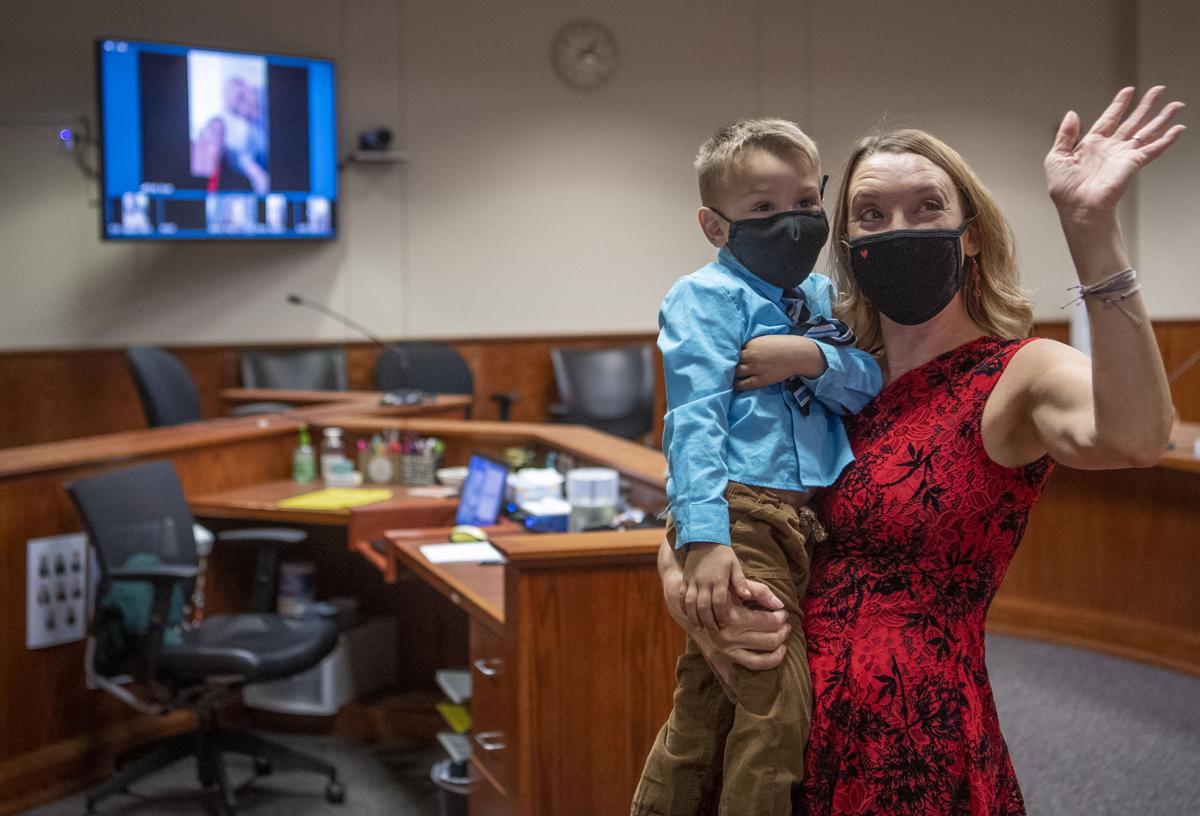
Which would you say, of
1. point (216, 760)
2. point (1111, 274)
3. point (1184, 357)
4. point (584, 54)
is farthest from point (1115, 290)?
point (1184, 357)

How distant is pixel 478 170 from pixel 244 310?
160cm

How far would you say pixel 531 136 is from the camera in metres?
7.21

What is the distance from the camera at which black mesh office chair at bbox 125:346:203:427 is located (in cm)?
486

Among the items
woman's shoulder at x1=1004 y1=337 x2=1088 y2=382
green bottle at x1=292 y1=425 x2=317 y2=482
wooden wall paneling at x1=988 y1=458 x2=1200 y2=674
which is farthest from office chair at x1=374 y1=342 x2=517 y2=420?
woman's shoulder at x1=1004 y1=337 x2=1088 y2=382

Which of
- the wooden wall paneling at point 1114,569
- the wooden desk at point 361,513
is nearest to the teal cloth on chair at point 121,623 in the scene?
the wooden desk at point 361,513

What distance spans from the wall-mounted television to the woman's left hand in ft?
18.4

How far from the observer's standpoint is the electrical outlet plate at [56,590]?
329cm

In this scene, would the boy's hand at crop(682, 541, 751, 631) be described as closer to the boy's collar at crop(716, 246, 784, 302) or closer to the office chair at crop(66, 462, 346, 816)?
the boy's collar at crop(716, 246, 784, 302)

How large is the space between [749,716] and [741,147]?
2.15 ft

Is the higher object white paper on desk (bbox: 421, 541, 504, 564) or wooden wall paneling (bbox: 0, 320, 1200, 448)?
wooden wall paneling (bbox: 0, 320, 1200, 448)

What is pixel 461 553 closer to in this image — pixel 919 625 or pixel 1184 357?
pixel 919 625

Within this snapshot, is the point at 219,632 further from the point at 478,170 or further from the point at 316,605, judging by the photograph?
the point at 478,170

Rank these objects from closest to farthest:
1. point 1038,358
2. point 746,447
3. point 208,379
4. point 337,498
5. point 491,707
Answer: point 1038,358 → point 746,447 → point 491,707 → point 337,498 → point 208,379

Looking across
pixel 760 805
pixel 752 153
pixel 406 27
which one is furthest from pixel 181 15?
pixel 760 805
